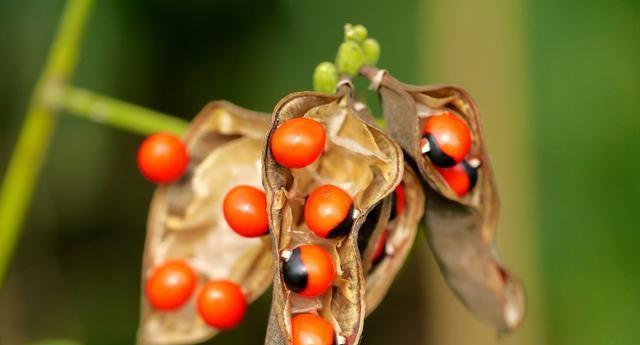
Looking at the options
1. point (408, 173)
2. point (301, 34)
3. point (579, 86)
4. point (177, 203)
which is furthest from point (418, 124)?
point (301, 34)

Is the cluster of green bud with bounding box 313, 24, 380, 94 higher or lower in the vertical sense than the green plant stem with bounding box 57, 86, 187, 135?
higher

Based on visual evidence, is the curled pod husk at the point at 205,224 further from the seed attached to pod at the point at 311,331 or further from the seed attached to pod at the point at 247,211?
the seed attached to pod at the point at 311,331

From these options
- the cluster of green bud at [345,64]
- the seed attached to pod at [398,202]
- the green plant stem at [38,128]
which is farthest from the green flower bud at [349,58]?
the green plant stem at [38,128]

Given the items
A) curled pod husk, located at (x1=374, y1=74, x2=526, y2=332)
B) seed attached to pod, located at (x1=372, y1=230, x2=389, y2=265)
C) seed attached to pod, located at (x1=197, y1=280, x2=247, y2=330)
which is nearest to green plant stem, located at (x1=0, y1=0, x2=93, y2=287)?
seed attached to pod, located at (x1=197, y1=280, x2=247, y2=330)

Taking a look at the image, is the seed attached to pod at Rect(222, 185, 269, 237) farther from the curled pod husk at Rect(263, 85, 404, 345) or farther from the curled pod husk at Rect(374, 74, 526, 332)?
the curled pod husk at Rect(374, 74, 526, 332)

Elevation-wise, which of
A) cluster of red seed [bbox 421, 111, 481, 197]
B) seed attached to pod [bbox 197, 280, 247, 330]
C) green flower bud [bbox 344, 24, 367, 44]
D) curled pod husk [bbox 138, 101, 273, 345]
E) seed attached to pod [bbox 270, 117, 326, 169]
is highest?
green flower bud [bbox 344, 24, 367, 44]
